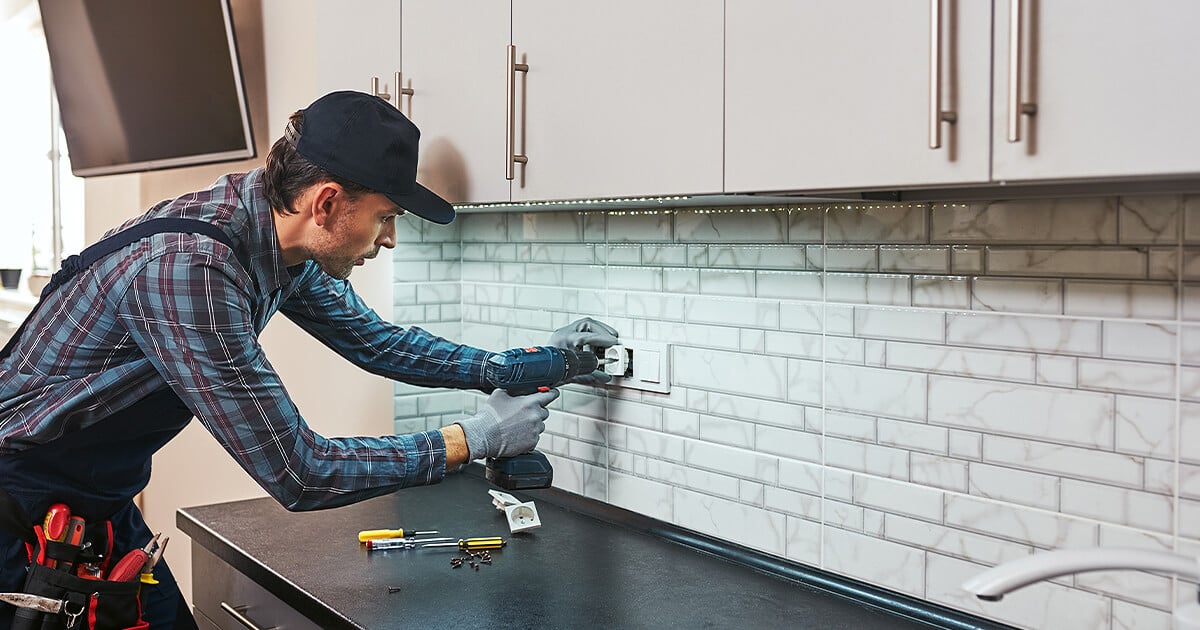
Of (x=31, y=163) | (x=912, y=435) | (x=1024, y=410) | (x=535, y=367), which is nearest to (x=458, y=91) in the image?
(x=535, y=367)

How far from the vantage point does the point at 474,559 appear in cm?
188

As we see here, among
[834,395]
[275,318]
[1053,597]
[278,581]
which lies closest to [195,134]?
[275,318]

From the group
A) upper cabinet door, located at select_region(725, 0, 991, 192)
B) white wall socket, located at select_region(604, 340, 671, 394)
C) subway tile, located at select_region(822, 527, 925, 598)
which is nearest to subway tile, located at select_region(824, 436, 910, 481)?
subway tile, located at select_region(822, 527, 925, 598)

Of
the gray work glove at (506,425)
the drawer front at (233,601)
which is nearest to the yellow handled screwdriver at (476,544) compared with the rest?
the gray work glove at (506,425)

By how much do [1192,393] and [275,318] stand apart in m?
2.25

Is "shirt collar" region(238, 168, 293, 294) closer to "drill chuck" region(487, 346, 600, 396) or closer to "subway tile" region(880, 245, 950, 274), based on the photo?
"drill chuck" region(487, 346, 600, 396)

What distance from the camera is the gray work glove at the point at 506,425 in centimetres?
189

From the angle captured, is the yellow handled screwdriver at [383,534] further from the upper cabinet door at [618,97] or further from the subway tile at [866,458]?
Answer: the subway tile at [866,458]

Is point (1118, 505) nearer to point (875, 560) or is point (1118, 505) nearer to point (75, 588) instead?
point (875, 560)

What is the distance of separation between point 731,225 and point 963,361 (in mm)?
526

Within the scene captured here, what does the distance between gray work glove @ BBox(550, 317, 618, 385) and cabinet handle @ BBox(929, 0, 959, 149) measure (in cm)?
111

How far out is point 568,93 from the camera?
166 cm

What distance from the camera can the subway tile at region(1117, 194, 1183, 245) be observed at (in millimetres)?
1285

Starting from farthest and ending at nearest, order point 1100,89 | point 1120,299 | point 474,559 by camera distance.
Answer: point 474,559 < point 1120,299 < point 1100,89
